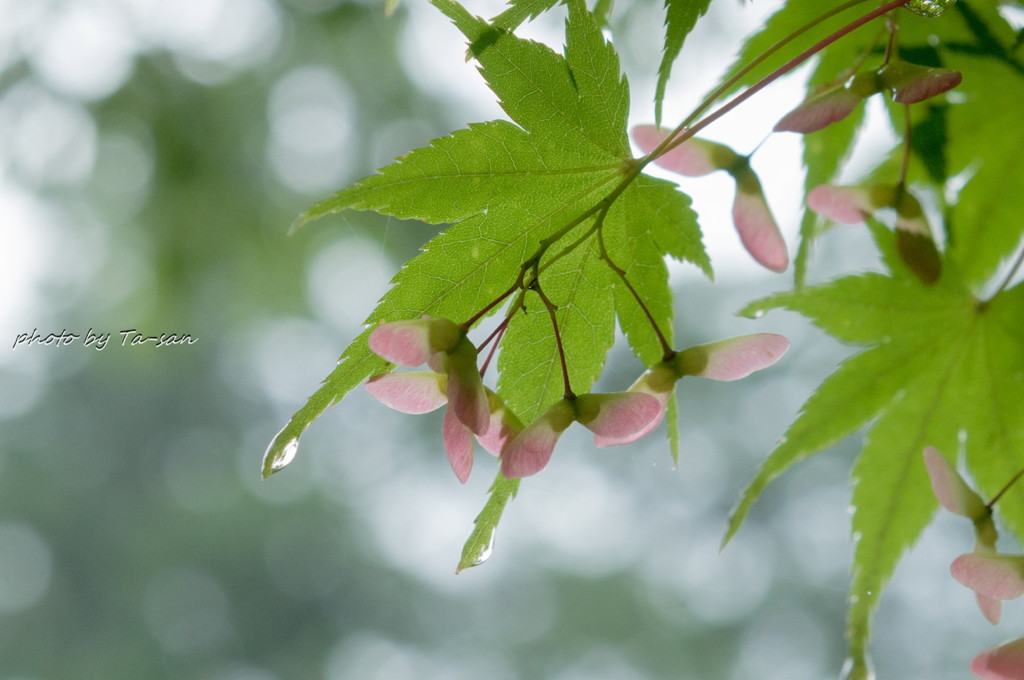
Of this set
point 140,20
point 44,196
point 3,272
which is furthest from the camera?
point 44,196

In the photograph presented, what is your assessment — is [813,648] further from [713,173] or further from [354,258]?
[713,173]

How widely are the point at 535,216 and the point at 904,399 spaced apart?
28 centimetres

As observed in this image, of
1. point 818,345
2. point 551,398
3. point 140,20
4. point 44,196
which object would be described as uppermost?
point 551,398

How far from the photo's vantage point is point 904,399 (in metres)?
0.49

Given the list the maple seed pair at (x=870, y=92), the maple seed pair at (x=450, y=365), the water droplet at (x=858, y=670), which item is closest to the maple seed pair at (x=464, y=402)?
the maple seed pair at (x=450, y=365)

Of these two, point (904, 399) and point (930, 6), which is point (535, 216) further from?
point (904, 399)

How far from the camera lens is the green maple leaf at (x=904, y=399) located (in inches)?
18.4

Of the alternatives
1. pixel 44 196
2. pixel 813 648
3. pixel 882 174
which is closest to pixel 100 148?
pixel 44 196

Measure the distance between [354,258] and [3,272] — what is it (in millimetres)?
622

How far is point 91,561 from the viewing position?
2367 millimetres

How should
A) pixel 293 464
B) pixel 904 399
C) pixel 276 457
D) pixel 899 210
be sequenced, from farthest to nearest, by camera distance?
pixel 293 464 → pixel 904 399 → pixel 899 210 → pixel 276 457

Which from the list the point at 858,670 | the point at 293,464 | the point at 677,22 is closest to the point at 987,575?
the point at 858,670

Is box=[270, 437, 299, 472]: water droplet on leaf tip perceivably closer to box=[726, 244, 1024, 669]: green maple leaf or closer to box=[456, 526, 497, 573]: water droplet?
box=[456, 526, 497, 573]: water droplet

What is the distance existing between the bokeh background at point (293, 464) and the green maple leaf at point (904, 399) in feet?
2.24
